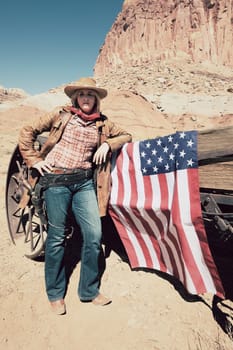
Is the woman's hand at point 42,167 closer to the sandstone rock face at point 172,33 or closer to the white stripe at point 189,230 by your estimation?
the white stripe at point 189,230

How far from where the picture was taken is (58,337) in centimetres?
301

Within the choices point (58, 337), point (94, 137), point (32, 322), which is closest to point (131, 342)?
point (58, 337)

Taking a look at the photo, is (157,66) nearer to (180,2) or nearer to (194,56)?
(194,56)

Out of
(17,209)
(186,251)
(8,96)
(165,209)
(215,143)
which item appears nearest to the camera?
(215,143)

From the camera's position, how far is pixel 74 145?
10.3 feet

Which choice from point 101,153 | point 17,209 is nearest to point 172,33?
point 17,209

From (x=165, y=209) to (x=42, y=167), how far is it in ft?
4.31

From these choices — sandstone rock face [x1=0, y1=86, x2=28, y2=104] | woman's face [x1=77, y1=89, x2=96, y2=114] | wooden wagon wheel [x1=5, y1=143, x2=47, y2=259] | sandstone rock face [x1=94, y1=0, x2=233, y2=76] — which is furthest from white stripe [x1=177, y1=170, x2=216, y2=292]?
sandstone rock face [x1=94, y1=0, x2=233, y2=76]

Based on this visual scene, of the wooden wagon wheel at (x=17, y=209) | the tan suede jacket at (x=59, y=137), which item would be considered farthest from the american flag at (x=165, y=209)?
the wooden wagon wheel at (x=17, y=209)

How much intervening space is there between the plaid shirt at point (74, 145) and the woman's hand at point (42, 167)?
51mm

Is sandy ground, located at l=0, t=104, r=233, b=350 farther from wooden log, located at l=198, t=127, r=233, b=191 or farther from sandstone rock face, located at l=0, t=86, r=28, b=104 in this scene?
sandstone rock face, located at l=0, t=86, r=28, b=104

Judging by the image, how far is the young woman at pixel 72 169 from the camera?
10.3 feet

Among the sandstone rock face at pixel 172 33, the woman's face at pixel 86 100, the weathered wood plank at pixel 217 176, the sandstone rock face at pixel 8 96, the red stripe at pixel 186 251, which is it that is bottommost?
the red stripe at pixel 186 251

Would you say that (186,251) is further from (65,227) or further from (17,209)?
(17,209)
